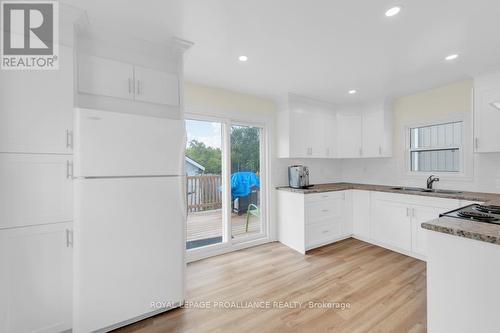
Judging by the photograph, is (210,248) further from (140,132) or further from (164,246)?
(140,132)

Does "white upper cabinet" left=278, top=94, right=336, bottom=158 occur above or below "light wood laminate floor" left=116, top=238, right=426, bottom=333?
above

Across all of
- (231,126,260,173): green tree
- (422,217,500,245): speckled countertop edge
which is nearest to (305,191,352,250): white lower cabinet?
(231,126,260,173): green tree

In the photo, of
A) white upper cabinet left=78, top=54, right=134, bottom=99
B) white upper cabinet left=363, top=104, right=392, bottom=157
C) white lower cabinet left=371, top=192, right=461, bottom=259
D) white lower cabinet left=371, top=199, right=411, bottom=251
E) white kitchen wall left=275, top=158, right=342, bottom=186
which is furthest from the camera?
white kitchen wall left=275, top=158, right=342, bottom=186

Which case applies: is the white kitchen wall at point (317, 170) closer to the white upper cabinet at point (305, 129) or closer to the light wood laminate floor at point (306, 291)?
the white upper cabinet at point (305, 129)

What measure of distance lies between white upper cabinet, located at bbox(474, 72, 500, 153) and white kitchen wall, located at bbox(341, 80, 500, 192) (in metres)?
0.28

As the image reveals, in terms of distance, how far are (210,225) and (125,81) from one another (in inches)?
88.6

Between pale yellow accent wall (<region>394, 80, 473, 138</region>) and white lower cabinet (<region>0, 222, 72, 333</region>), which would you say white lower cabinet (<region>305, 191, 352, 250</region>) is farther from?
white lower cabinet (<region>0, 222, 72, 333</region>)

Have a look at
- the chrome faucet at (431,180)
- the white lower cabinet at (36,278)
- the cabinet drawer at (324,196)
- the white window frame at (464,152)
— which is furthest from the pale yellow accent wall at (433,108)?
the white lower cabinet at (36,278)

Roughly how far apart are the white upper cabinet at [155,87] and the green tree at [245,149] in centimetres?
143

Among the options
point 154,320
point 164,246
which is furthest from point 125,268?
point 154,320

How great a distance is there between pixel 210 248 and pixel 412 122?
12.6 ft

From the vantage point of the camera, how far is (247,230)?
145 inches

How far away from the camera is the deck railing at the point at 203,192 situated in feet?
10.4

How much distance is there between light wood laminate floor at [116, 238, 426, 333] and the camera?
71.4 inches
